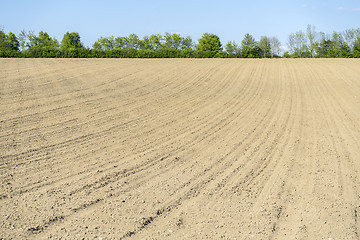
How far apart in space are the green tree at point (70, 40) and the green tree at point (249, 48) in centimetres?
2871

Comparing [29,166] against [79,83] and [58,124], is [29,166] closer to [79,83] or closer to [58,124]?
[58,124]

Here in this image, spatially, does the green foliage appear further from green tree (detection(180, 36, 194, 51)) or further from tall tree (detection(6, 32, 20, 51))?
tall tree (detection(6, 32, 20, 51))

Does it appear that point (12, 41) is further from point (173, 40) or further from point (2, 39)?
point (173, 40)

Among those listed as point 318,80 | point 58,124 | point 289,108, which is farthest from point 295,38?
point 58,124

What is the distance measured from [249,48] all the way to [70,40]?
30.8m

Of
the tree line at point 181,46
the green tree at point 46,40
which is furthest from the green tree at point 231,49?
the green tree at point 46,40

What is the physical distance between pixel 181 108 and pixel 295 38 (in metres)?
73.3

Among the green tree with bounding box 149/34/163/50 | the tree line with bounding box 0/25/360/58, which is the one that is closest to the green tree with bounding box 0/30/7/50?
the tree line with bounding box 0/25/360/58

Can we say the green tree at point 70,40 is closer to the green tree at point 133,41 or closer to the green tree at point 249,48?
the green tree at point 133,41

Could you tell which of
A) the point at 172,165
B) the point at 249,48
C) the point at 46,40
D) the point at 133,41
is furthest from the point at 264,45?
the point at 172,165

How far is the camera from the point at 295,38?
80.6 m

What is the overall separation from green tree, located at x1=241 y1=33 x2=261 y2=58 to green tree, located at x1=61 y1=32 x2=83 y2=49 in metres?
28.7

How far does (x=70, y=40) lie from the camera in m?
66.1

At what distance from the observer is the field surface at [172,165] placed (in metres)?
5.65
